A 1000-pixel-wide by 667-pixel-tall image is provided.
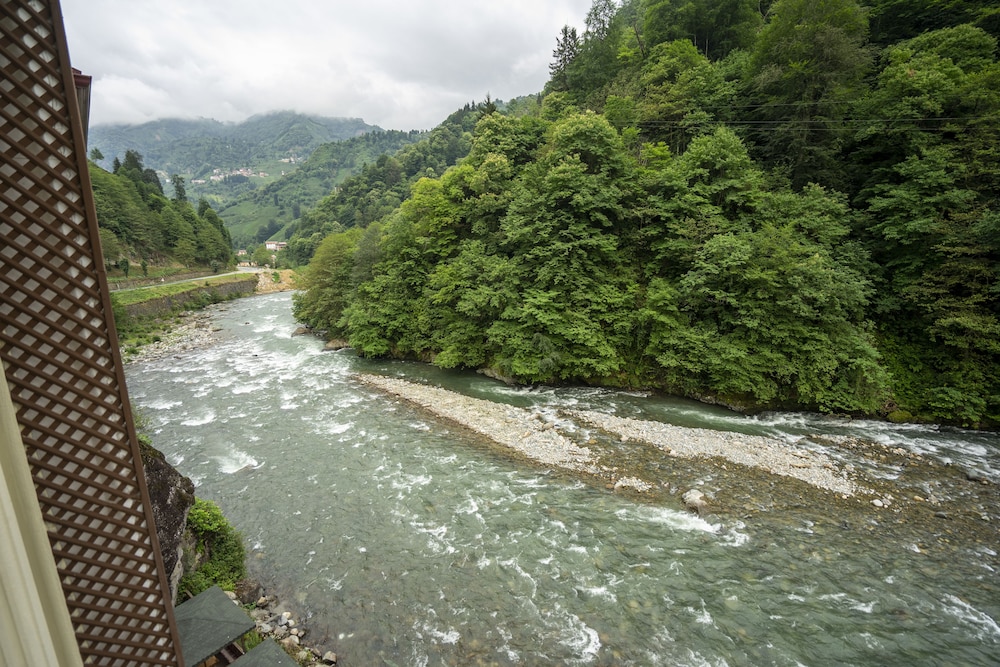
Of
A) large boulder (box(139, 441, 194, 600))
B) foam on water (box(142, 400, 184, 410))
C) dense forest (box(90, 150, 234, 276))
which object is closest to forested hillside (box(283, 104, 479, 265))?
dense forest (box(90, 150, 234, 276))

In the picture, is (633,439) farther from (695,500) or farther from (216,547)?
(216,547)

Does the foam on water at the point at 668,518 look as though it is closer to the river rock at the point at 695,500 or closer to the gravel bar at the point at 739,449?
the river rock at the point at 695,500

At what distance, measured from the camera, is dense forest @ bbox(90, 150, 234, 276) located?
41531 mm

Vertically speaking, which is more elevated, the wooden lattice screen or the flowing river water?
the wooden lattice screen

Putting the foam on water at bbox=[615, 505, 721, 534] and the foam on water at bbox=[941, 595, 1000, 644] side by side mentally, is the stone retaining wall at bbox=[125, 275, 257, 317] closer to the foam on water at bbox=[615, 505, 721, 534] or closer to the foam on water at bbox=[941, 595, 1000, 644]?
the foam on water at bbox=[615, 505, 721, 534]

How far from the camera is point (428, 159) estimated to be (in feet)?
270

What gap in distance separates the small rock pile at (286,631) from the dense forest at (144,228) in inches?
1839

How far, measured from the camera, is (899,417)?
12758 millimetres

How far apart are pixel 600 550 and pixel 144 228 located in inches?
2395

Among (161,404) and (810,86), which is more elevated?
(810,86)

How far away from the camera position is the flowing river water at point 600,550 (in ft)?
20.4

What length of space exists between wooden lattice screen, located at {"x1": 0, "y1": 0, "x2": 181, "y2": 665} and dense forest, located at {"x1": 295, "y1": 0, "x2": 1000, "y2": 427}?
542 inches

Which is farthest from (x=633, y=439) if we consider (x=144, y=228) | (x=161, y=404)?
(x=144, y=228)

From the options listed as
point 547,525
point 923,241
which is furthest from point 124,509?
point 923,241
